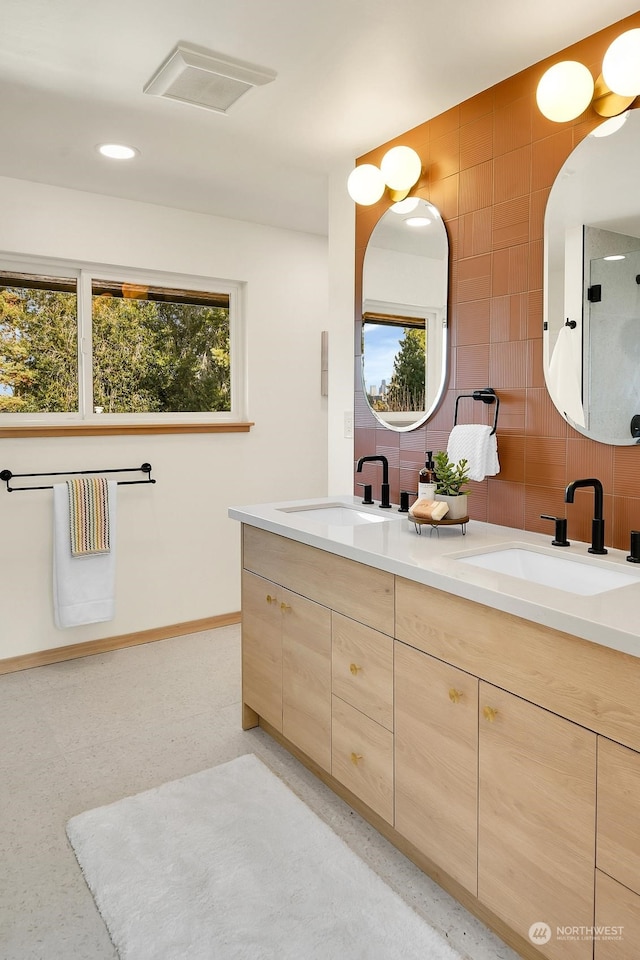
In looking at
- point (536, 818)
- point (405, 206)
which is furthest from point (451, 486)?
point (405, 206)

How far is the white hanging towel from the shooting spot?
7.13ft

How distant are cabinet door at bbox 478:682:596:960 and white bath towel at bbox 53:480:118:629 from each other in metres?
2.31

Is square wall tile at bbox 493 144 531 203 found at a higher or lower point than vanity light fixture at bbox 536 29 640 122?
Result: lower

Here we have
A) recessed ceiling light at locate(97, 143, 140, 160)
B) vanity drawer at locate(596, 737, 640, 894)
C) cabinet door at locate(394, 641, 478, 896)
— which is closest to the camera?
vanity drawer at locate(596, 737, 640, 894)

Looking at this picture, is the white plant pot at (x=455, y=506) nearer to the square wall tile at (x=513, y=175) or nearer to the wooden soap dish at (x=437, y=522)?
the wooden soap dish at (x=437, y=522)

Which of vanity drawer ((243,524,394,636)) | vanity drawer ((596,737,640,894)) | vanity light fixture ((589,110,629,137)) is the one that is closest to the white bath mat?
vanity drawer ((596,737,640,894))

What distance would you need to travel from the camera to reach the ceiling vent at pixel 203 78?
199 centimetres

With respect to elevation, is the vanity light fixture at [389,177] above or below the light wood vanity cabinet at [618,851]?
above

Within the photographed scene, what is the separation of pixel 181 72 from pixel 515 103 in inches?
41.6

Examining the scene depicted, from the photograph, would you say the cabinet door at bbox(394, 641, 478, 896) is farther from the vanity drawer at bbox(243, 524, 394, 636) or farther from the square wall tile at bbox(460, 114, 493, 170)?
the square wall tile at bbox(460, 114, 493, 170)


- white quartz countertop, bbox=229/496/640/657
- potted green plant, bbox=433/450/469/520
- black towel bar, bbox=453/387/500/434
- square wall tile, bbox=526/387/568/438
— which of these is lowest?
white quartz countertop, bbox=229/496/640/657

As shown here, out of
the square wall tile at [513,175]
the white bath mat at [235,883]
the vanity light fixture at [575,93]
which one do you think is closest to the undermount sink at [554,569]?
the white bath mat at [235,883]

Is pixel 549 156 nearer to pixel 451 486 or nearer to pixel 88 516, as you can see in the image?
pixel 451 486

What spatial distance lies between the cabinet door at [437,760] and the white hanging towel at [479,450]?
2.34ft
